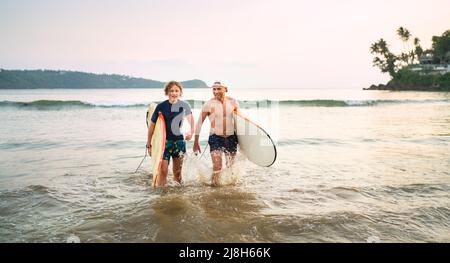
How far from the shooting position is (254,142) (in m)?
6.84

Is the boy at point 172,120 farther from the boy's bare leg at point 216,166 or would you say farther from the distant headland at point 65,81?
the distant headland at point 65,81

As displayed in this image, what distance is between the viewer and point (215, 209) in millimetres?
5109

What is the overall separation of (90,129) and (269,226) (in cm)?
1319

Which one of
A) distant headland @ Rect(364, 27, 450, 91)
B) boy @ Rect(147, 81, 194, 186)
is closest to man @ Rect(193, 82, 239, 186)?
boy @ Rect(147, 81, 194, 186)

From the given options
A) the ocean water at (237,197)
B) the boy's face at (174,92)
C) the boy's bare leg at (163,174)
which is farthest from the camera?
the boy's bare leg at (163,174)

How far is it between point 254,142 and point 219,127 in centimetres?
83

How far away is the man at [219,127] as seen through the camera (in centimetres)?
646

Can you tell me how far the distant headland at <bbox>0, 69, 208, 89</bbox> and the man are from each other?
91.1 m

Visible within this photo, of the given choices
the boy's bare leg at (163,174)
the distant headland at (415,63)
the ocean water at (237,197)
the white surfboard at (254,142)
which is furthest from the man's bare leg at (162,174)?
the distant headland at (415,63)

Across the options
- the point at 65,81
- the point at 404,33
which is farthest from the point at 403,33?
the point at 65,81

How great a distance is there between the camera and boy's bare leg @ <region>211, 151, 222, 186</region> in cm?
651

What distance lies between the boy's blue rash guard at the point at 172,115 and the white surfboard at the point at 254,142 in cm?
106
